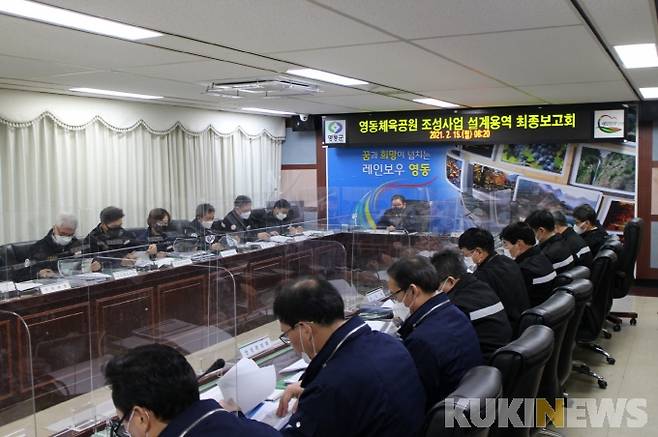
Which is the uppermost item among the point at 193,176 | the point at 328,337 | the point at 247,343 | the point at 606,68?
the point at 606,68

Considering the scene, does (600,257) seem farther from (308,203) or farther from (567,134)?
(308,203)

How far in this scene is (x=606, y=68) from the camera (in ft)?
13.4

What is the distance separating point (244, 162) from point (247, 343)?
531 cm

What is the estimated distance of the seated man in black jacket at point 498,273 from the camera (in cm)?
328

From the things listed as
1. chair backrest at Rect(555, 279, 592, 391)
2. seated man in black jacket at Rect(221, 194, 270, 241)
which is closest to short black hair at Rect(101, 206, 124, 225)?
seated man in black jacket at Rect(221, 194, 270, 241)

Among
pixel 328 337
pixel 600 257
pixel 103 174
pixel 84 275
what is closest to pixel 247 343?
pixel 328 337

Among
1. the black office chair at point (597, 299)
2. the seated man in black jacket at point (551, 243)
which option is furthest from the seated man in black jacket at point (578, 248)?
the black office chair at point (597, 299)

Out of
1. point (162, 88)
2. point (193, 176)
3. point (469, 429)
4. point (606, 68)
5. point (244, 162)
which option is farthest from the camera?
point (244, 162)

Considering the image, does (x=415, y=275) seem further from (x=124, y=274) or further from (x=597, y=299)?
(x=124, y=274)

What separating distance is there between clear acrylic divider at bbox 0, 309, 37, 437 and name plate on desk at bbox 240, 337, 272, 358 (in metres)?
0.93

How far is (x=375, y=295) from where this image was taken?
4.13m

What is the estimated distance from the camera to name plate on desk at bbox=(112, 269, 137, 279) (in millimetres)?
4169

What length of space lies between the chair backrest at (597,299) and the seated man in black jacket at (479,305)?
1.54 meters

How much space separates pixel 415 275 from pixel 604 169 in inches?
203
